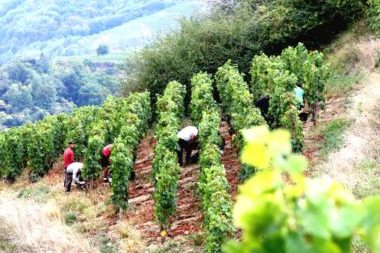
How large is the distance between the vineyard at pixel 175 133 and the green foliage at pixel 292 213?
7972 millimetres

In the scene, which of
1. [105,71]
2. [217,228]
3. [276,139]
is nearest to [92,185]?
[217,228]

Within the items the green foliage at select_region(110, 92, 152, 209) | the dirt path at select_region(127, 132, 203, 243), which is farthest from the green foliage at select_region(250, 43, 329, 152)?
the green foliage at select_region(110, 92, 152, 209)

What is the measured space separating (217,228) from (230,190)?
12.8ft

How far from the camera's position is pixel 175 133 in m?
14.5

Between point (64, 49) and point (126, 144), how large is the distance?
6050 inches

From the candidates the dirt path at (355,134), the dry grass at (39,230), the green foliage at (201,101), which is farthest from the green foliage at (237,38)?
the dry grass at (39,230)

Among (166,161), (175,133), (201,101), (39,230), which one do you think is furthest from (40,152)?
(39,230)

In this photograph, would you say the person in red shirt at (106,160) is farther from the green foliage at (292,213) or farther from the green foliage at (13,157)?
the green foliage at (292,213)

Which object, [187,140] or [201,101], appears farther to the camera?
[201,101]

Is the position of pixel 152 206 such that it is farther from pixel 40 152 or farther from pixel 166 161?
pixel 40 152

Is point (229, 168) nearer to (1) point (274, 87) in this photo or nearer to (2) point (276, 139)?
(1) point (274, 87)

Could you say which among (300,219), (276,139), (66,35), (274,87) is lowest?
(66,35)

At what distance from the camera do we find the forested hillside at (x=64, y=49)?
318 ft

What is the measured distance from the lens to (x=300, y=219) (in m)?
1.50
